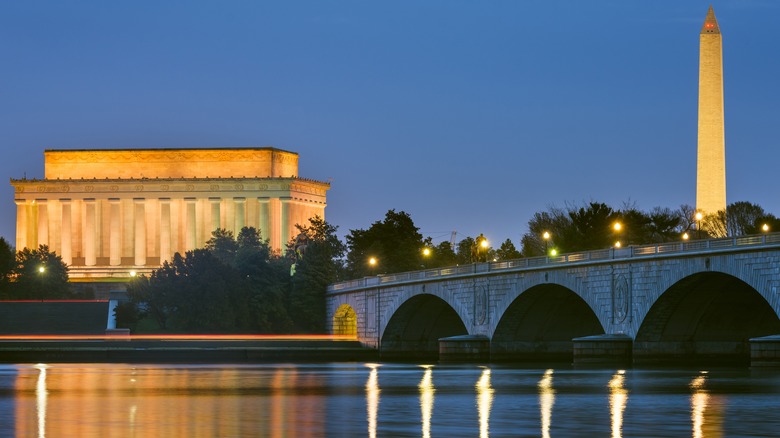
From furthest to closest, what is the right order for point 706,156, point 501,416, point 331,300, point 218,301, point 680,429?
point 331,300 < point 218,301 < point 706,156 < point 501,416 < point 680,429

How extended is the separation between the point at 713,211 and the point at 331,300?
35.8 metres

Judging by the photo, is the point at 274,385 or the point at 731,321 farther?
the point at 731,321

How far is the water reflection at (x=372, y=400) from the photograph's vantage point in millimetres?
41812

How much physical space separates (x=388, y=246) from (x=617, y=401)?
383ft

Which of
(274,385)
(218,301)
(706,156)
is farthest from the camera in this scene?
(218,301)

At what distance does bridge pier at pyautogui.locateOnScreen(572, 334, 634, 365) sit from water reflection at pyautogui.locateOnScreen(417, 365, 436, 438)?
36.2 ft

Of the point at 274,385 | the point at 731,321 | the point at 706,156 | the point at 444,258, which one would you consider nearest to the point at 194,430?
the point at 274,385

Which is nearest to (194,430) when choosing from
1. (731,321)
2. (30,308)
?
(731,321)

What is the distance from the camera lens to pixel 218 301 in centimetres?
13288

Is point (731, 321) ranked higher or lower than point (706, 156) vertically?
lower

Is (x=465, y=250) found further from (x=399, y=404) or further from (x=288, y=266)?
(x=399, y=404)

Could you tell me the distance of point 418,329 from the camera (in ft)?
401

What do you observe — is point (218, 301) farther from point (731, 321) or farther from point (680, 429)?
point (680, 429)

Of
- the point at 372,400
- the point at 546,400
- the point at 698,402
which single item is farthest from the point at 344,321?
the point at 698,402
